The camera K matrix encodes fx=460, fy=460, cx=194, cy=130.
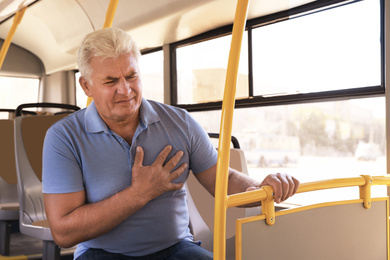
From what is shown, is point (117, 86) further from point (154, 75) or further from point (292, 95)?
point (154, 75)

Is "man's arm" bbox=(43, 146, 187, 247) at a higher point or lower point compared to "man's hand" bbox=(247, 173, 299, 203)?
lower

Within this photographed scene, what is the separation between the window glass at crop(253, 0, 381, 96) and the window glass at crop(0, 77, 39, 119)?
A: 14.5 ft

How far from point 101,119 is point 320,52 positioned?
1944 mm

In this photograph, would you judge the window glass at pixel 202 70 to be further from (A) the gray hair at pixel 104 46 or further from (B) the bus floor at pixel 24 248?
(A) the gray hair at pixel 104 46

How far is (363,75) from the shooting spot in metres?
2.70

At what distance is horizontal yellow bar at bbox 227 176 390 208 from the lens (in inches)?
50.1

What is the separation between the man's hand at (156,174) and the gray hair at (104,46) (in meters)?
0.33

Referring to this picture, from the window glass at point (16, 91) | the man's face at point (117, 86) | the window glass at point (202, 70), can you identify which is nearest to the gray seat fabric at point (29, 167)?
the man's face at point (117, 86)

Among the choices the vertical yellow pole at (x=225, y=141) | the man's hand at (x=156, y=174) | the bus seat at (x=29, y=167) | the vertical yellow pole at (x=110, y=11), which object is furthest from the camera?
the bus seat at (x=29, y=167)

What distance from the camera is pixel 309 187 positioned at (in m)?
1.44

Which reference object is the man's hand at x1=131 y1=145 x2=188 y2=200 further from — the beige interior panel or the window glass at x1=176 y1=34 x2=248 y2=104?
the window glass at x1=176 y1=34 x2=248 y2=104

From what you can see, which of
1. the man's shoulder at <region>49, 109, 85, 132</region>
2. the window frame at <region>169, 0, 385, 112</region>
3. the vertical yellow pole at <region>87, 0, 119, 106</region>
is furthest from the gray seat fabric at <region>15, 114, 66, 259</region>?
the window frame at <region>169, 0, 385, 112</region>

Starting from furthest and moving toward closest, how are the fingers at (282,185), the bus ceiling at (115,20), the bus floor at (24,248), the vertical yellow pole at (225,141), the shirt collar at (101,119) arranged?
1. the bus ceiling at (115,20)
2. the bus floor at (24,248)
3. the shirt collar at (101,119)
4. the fingers at (282,185)
5. the vertical yellow pole at (225,141)

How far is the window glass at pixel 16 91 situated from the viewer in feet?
22.0
